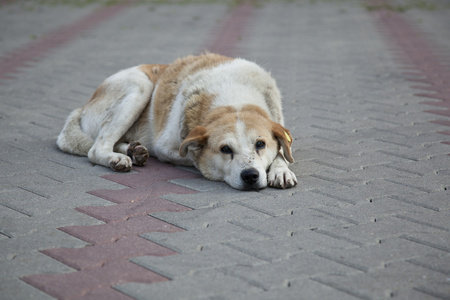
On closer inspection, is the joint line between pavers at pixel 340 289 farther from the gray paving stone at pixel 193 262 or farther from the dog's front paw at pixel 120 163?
the dog's front paw at pixel 120 163

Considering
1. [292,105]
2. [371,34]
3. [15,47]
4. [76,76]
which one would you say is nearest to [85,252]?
[292,105]

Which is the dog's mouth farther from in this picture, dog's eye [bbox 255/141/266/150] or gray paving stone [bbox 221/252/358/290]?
gray paving stone [bbox 221/252/358/290]

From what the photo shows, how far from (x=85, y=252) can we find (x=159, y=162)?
80.9 inches

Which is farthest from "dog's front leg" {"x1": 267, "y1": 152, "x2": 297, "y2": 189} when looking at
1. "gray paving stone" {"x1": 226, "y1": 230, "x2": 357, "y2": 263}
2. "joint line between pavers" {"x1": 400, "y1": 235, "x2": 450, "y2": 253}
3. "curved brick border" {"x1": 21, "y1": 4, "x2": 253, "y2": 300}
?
"joint line between pavers" {"x1": 400, "y1": 235, "x2": 450, "y2": 253}

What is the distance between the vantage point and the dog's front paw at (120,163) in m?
4.96

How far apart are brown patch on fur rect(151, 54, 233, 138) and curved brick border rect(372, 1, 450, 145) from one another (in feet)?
7.49

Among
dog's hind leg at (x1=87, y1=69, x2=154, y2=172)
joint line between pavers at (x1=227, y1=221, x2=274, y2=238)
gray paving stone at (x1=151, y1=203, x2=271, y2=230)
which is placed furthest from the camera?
dog's hind leg at (x1=87, y1=69, x2=154, y2=172)

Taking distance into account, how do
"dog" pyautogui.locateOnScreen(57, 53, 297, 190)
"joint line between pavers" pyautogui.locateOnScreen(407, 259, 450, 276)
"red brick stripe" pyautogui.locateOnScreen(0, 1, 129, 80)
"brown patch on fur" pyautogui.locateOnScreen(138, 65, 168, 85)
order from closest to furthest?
1. "joint line between pavers" pyautogui.locateOnScreen(407, 259, 450, 276)
2. "dog" pyautogui.locateOnScreen(57, 53, 297, 190)
3. "brown patch on fur" pyautogui.locateOnScreen(138, 65, 168, 85)
4. "red brick stripe" pyautogui.locateOnScreen(0, 1, 129, 80)

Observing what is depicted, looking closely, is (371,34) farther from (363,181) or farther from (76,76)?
(363,181)

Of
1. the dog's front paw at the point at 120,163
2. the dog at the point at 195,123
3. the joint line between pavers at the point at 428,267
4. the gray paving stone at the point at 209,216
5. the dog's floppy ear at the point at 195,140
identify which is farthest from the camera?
the dog's front paw at the point at 120,163

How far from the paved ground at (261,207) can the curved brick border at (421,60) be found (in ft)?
0.13

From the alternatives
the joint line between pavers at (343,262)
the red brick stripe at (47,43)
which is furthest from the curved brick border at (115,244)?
the red brick stripe at (47,43)

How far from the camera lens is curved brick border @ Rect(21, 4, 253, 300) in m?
2.98

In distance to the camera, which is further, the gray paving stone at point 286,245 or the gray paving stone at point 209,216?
the gray paving stone at point 209,216
